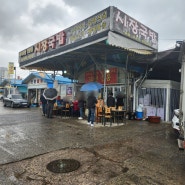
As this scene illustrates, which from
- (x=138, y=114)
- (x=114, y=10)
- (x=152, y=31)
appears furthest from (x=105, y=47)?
(x=138, y=114)

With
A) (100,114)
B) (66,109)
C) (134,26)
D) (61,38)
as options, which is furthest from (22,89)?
(134,26)

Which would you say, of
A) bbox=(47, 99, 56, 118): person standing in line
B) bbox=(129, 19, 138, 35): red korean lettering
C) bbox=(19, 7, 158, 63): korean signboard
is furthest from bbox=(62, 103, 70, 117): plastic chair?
bbox=(129, 19, 138, 35): red korean lettering

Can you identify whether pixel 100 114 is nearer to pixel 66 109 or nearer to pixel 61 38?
pixel 66 109

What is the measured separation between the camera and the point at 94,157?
5188mm

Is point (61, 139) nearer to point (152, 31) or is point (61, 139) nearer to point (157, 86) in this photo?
point (157, 86)

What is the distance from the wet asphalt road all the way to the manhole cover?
14 cm

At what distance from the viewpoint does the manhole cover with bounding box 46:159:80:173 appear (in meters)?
4.36

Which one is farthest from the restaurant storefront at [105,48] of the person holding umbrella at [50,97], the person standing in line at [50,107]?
the person standing in line at [50,107]

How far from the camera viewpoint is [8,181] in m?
3.78

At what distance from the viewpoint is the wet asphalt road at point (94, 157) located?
3.95 m

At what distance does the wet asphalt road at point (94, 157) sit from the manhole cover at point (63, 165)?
142 millimetres

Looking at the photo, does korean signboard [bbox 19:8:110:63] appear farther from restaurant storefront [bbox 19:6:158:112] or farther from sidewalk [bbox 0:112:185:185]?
sidewalk [bbox 0:112:185:185]

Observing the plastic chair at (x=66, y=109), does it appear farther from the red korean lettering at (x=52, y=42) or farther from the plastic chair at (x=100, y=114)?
the red korean lettering at (x=52, y=42)

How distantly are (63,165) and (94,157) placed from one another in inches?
37.3
